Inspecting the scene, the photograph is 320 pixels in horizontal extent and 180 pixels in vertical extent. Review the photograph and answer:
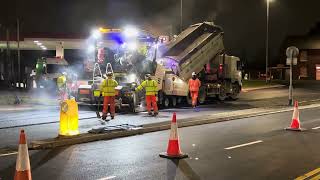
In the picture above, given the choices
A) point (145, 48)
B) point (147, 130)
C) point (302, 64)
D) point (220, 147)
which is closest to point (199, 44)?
point (145, 48)

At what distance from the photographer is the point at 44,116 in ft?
55.9

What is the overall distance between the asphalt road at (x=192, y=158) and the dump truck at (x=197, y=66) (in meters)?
8.41

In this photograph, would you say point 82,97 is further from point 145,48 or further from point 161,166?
point 161,166

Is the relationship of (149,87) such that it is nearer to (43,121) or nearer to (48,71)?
(43,121)

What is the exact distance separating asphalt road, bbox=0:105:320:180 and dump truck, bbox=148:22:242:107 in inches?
331

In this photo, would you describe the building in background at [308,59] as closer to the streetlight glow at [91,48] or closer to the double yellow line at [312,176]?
the streetlight glow at [91,48]

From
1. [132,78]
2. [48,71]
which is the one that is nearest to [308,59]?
[48,71]

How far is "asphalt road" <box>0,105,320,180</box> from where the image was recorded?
814 centimetres

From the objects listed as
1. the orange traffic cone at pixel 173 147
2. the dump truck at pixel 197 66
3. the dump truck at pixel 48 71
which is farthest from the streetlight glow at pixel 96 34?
the orange traffic cone at pixel 173 147

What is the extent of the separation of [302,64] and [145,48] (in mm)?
55210

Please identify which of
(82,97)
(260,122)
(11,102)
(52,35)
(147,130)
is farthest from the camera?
(52,35)

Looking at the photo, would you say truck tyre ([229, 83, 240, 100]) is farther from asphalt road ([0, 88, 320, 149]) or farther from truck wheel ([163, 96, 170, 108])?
asphalt road ([0, 88, 320, 149])

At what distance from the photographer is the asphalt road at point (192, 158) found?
8141 millimetres

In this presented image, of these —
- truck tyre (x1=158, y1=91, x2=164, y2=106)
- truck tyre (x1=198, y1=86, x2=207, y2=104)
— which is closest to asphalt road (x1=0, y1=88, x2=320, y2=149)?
truck tyre (x1=158, y1=91, x2=164, y2=106)
